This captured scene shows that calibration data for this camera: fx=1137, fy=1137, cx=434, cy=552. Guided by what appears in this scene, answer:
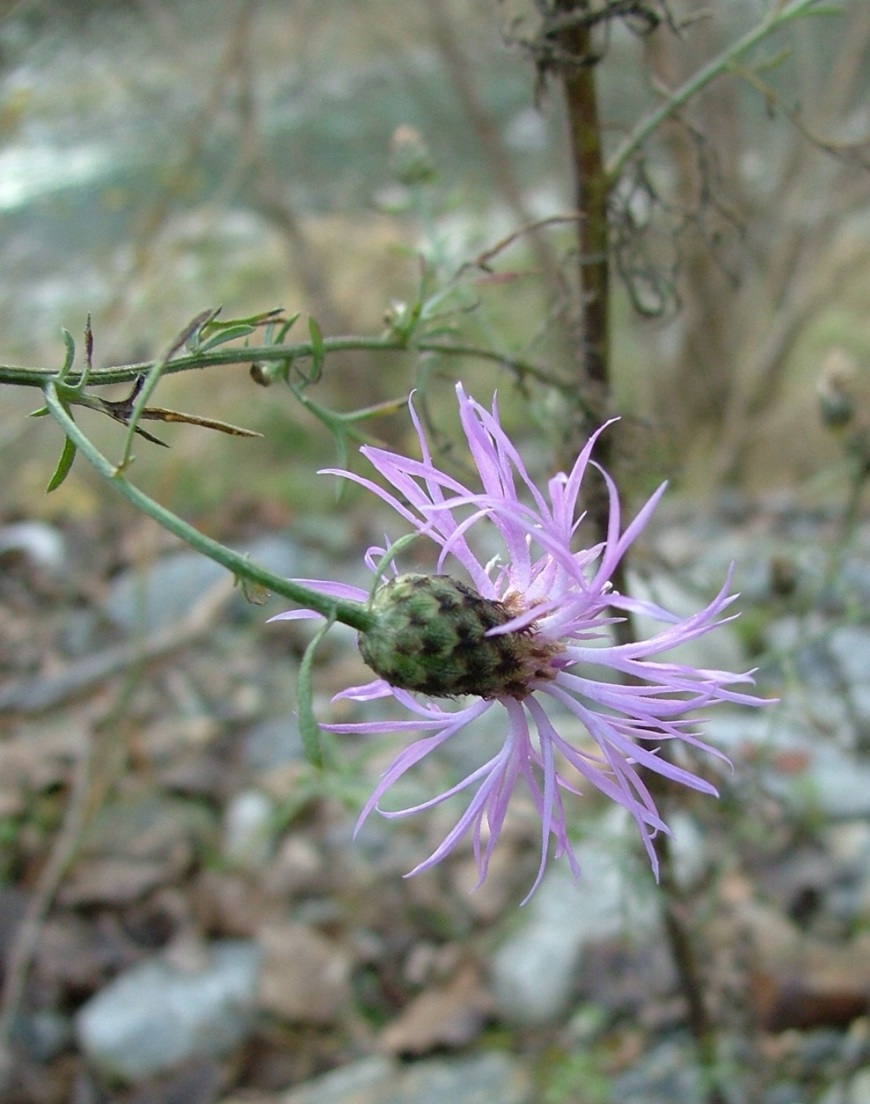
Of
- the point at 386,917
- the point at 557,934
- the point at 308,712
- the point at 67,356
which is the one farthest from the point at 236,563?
the point at 386,917

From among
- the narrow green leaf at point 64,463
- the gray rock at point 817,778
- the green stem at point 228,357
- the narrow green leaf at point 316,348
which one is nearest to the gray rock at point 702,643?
the gray rock at point 817,778

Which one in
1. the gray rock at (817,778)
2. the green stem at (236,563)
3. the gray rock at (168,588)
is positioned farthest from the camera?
the gray rock at (168,588)

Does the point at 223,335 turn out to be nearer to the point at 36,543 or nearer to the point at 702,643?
the point at 702,643

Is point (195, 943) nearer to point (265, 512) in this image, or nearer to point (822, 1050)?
point (822, 1050)

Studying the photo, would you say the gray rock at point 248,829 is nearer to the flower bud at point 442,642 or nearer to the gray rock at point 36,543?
the gray rock at point 36,543

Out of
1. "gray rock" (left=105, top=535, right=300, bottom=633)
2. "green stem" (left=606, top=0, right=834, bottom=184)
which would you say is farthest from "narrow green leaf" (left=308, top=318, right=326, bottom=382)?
"gray rock" (left=105, top=535, right=300, bottom=633)

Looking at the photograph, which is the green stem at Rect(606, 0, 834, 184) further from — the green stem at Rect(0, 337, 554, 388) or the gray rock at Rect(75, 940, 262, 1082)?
the gray rock at Rect(75, 940, 262, 1082)

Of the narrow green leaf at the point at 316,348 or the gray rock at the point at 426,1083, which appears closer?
the narrow green leaf at the point at 316,348
